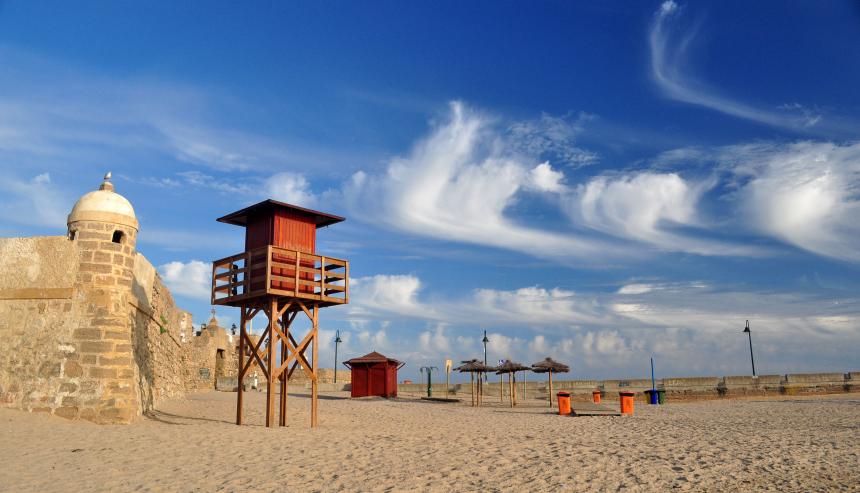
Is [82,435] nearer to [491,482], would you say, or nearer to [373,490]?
[373,490]

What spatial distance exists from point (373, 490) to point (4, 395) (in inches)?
437

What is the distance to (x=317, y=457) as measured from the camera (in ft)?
38.0

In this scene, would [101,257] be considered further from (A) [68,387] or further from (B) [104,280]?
(A) [68,387]

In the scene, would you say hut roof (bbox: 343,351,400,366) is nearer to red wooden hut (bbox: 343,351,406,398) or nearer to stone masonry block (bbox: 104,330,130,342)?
red wooden hut (bbox: 343,351,406,398)

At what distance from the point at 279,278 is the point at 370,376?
55.5ft

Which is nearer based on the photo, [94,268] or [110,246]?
[94,268]

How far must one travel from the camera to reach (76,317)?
1523 cm

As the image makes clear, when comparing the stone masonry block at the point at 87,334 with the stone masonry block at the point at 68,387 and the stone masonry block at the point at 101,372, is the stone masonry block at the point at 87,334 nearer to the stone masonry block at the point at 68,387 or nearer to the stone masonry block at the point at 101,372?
the stone masonry block at the point at 101,372

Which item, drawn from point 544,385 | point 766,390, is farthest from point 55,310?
point 766,390

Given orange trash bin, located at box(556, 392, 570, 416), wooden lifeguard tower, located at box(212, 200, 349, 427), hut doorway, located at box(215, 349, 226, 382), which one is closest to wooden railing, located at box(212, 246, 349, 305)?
wooden lifeguard tower, located at box(212, 200, 349, 427)

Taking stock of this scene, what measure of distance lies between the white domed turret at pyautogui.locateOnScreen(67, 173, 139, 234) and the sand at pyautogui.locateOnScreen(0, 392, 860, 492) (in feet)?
16.4

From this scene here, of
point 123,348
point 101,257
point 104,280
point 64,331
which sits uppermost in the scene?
point 101,257

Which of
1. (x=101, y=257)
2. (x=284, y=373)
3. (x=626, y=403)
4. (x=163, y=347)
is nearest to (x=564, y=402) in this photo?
(x=626, y=403)

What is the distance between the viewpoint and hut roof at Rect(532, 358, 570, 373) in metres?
29.0
